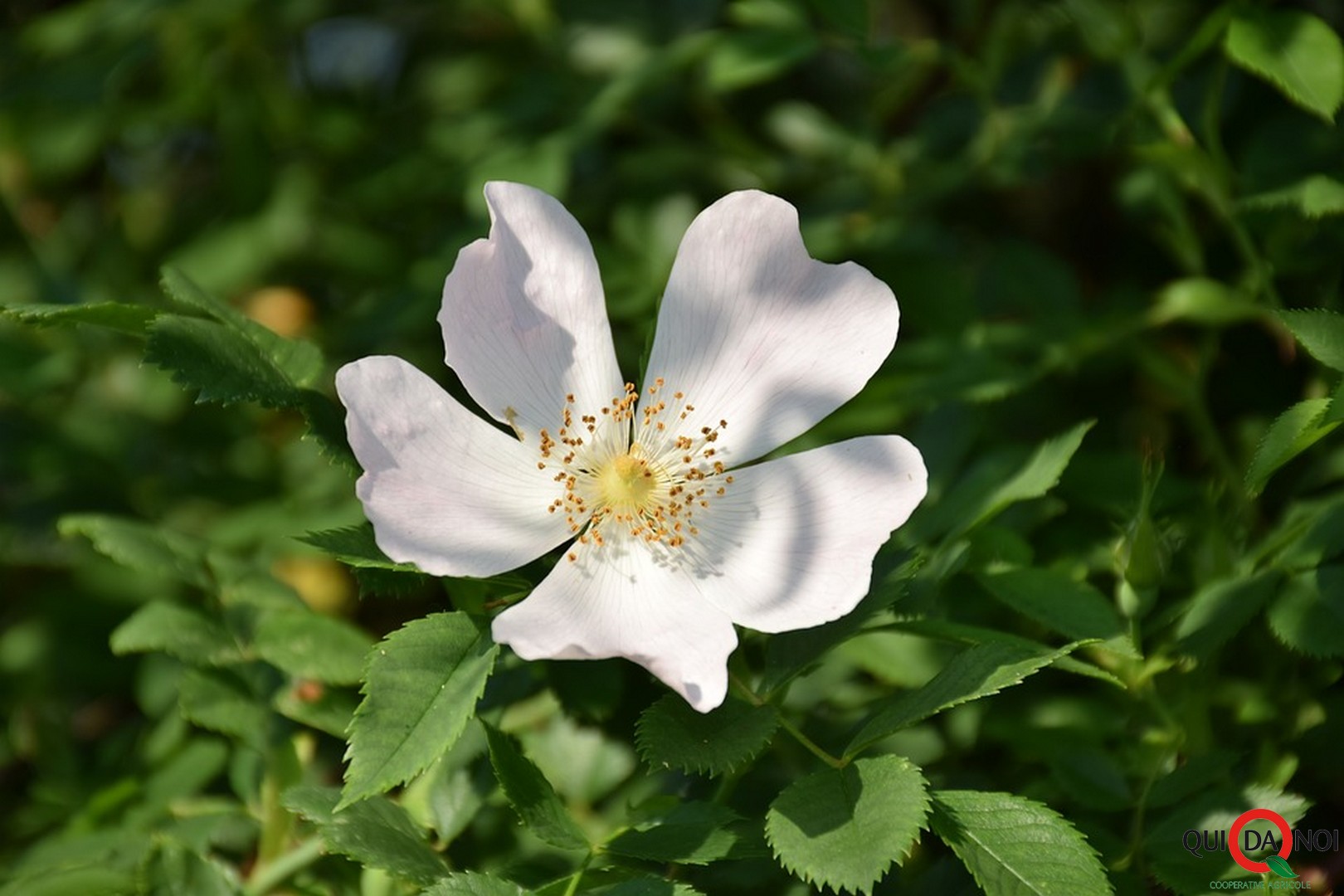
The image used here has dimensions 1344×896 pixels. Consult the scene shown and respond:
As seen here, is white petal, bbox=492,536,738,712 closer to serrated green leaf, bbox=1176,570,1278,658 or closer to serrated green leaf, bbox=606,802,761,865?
serrated green leaf, bbox=606,802,761,865

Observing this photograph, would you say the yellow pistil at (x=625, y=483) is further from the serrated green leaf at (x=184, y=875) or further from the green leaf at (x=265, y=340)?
the serrated green leaf at (x=184, y=875)

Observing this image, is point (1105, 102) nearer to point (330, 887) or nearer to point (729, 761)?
point (729, 761)

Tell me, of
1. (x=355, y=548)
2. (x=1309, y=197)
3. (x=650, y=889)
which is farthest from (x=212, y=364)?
(x=1309, y=197)

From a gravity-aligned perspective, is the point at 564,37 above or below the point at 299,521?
above

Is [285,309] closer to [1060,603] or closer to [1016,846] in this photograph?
[1060,603]

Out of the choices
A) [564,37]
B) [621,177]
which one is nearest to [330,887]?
[621,177]
